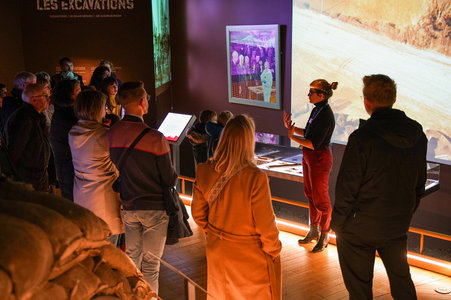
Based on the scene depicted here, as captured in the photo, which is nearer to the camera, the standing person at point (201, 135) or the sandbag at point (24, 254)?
the sandbag at point (24, 254)

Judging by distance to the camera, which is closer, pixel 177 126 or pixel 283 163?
pixel 283 163

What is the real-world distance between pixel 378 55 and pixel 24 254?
6.42 m

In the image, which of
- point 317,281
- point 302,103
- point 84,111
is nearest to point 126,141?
point 84,111

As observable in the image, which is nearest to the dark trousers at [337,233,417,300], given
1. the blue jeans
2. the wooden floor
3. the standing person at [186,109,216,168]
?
the wooden floor

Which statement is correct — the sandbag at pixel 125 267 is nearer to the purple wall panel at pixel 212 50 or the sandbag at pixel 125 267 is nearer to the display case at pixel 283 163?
the display case at pixel 283 163

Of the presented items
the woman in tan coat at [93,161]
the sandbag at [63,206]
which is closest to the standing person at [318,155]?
the woman in tan coat at [93,161]

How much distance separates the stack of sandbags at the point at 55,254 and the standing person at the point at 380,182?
2.15 metres

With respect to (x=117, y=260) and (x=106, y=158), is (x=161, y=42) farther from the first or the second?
(x=117, y=260)

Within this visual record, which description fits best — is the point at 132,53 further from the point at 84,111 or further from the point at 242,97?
the point at 84,111

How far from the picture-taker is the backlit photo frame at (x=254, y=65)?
319 inches

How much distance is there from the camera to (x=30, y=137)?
14.2ft

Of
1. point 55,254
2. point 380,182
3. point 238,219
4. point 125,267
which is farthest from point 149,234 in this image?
point 55,254

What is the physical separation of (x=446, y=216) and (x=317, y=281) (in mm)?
2528

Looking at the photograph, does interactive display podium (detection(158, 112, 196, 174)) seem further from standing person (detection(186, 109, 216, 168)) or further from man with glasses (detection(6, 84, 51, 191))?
man with glasses (detection(6, 84, 51, 191))
